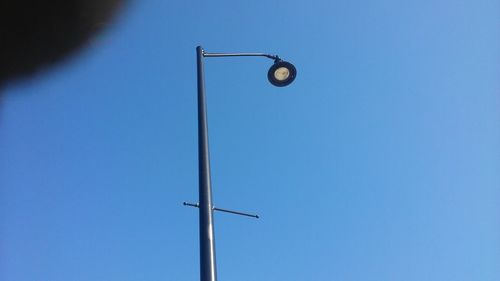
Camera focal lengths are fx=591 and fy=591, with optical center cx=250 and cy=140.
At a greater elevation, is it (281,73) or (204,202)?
(281,73)

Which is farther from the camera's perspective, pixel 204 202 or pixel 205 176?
pixel 205 176

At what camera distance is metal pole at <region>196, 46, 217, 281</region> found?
5781 mm

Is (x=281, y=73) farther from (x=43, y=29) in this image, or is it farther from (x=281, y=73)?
(x=43, y=29)

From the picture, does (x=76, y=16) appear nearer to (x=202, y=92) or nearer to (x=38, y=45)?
(x=38, y=45)

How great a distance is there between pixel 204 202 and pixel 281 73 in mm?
2874

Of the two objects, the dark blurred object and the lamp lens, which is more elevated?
the lamp lens

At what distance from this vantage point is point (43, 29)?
4492 millimetres

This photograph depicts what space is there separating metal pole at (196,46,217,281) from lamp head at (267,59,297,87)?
1.32 meters

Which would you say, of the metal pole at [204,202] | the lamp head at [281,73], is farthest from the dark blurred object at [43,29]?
the lamp head at [281,73]

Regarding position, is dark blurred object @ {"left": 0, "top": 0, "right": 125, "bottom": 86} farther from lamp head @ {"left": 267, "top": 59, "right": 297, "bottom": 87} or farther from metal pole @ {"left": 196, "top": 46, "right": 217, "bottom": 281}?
lamp head @ {"left": 267, "top": 59, "right": 297, "bottom": 87}

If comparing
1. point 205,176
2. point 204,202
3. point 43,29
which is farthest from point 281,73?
point 43,29

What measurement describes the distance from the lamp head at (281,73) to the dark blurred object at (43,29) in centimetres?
385

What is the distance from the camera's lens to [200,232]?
6.14m

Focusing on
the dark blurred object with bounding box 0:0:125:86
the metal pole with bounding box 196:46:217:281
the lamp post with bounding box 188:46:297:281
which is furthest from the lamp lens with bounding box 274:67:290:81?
the dark blurred object with bounding box 0:0:125:86
